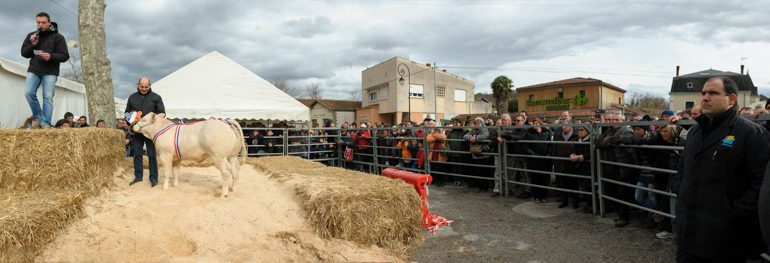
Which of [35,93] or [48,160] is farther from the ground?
[35,93]

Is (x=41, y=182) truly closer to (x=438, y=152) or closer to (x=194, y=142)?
(x=194, y=142)

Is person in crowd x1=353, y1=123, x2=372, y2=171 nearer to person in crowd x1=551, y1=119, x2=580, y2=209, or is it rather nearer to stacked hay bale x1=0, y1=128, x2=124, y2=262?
person in crowd x1=551, y1=119, x2=580, y2=209

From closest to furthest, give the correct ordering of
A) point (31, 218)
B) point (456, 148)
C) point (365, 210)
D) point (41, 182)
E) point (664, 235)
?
point (31, 218)
point (41, 182)
point (365, 210)
point (664, 235)
point (456, 148)

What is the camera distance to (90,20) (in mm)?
6363

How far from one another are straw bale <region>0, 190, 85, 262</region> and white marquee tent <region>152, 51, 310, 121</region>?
6.84m

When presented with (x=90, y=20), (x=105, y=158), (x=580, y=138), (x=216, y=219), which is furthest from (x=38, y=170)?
(x=580, y=138)

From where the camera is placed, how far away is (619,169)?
521 cm

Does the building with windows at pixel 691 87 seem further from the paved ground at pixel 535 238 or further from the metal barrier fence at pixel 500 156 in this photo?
the paved ground at pixel 535 238

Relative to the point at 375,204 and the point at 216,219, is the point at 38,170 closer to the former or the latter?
the point at 216,219

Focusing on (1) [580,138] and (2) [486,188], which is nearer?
(1) [580,138]

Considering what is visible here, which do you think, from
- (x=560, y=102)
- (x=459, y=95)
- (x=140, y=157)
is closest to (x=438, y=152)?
(x=140, y=157)

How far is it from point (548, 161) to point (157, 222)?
5.30 meters

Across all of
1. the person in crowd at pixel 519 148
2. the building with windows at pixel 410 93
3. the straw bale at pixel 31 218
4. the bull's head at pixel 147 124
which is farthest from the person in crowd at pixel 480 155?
the building with windows at pixel 410 93

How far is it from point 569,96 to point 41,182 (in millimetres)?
40445
